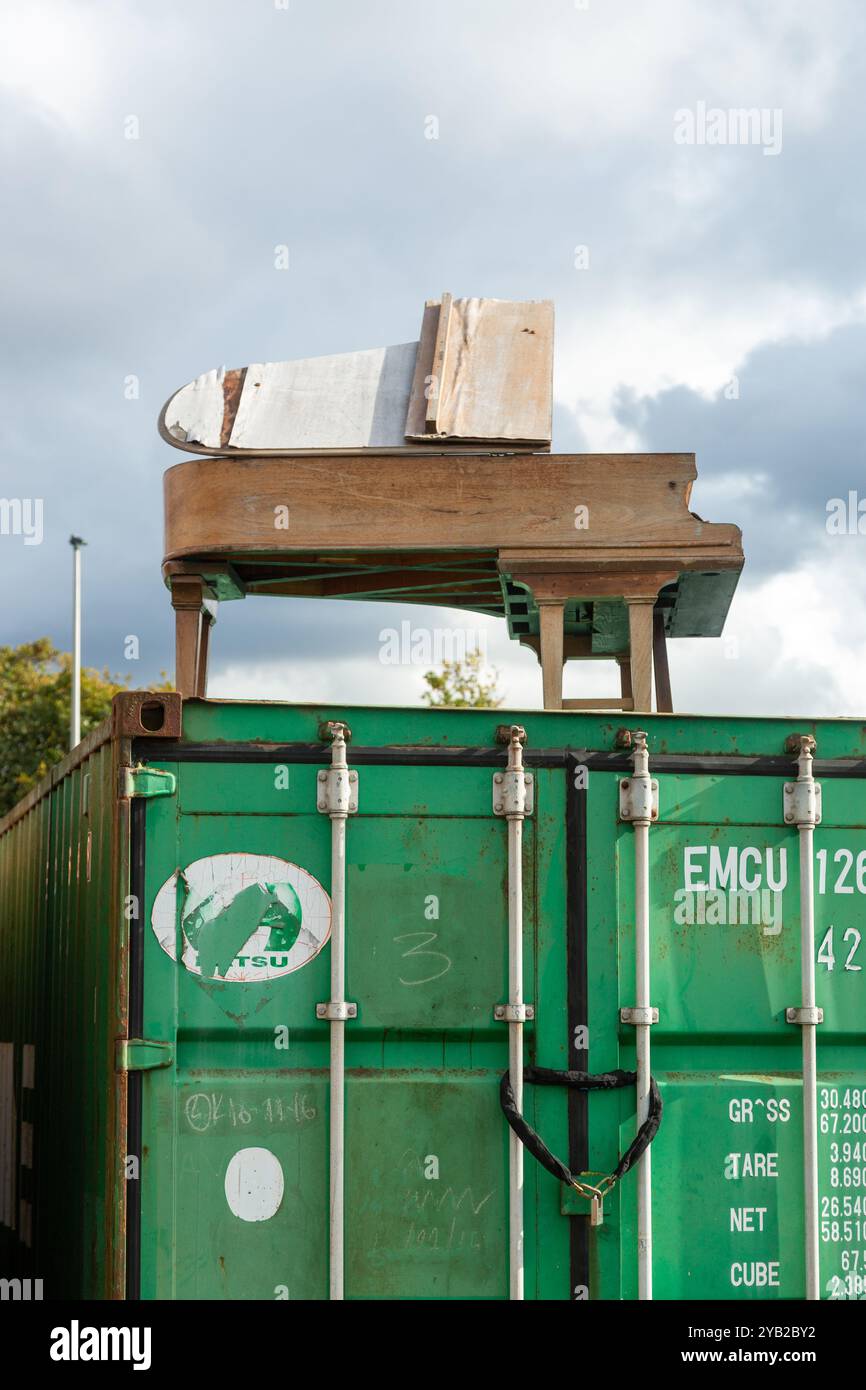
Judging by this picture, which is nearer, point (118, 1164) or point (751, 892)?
point (118, 1164)

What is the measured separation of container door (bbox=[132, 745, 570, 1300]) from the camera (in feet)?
15.4

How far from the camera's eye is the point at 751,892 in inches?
196

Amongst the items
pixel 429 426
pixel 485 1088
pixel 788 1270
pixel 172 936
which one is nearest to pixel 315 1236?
pixel 485 1088

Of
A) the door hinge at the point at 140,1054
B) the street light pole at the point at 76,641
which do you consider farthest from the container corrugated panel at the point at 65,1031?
the street light pole at the point at 76,641

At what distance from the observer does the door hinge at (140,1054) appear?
15.3ft

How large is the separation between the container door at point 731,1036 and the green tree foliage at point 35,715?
1143 inches

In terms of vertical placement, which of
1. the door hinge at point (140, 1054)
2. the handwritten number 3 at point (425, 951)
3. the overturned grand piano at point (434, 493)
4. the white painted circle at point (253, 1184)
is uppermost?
the overturned grand piano at point (434, 493)

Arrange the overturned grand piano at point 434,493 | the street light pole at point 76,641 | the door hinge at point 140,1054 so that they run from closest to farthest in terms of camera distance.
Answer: the door hinge at point 140,1054
the overturned grand piano at point 434,493
the street light pole at point 76,641

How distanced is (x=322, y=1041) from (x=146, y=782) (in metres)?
0.94

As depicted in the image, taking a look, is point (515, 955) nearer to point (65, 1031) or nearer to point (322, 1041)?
point (322, 1041)

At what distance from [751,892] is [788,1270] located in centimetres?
115

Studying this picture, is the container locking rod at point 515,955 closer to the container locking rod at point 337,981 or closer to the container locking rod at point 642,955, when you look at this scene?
the container locking rod at point 642,955
